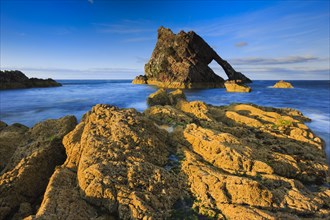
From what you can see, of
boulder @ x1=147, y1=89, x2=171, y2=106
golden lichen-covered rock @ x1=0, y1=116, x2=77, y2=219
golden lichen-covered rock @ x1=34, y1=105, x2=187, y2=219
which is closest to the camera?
golden lichen-covered rock @ x1=34, y1=105, x2=187, y2=219

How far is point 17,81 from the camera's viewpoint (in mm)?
80500

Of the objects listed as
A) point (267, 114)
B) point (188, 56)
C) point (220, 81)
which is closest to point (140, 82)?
point (188, 56)

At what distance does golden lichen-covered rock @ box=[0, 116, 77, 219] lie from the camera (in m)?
5.88

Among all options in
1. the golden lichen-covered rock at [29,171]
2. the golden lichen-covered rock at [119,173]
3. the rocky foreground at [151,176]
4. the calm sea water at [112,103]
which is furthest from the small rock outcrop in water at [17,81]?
the golden lichen-covered rock at [119,173]

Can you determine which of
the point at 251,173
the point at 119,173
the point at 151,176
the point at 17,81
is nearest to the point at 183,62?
the point at 17,81

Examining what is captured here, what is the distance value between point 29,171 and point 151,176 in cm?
390

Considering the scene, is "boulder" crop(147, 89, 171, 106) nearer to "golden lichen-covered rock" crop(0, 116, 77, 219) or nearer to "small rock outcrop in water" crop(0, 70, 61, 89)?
"golden lichen-covered rock" crop(0, 116, 77, 219)

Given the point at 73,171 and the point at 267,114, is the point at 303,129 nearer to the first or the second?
the point at 267,114

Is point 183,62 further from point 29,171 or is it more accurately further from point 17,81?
point 29,171

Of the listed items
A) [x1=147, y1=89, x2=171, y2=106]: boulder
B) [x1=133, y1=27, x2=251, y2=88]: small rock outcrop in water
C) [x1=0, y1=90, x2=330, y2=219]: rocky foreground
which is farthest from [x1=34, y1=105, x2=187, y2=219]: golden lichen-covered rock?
[x1=133, y1=27, x2=251, y2=88]: small rock outcrop in water

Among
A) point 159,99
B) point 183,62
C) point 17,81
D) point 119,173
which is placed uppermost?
point 183,62

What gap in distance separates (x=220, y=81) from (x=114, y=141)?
88770 millimetres

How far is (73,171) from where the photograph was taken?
6434mm

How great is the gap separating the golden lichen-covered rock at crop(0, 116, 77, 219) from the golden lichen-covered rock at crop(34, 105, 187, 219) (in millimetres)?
741
